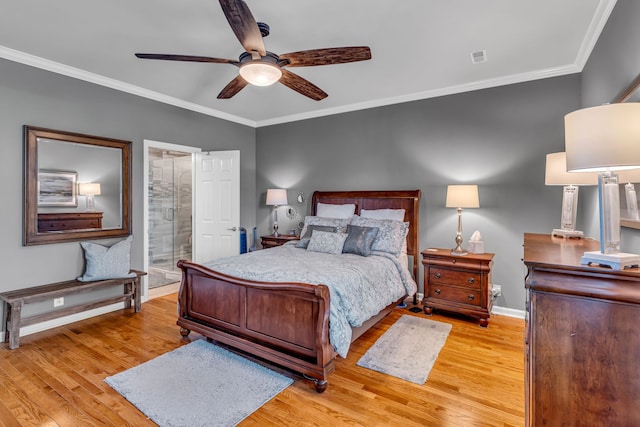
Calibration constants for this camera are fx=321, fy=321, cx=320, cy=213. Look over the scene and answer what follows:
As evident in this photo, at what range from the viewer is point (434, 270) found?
374 cm

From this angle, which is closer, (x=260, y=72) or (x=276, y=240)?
(x=260, y=72)

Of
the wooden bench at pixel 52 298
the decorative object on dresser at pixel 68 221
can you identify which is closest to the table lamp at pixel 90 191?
the decorative object on dresser at pixel 68 221

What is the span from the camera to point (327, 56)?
7.86 feet

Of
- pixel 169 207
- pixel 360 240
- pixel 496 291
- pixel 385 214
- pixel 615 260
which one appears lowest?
pixel 496 291

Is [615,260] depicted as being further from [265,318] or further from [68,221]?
[68,221]

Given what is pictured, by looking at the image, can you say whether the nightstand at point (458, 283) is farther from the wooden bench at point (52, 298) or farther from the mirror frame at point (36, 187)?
the mirror frame at point (36, 187)

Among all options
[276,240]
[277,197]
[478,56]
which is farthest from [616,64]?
[276,240]

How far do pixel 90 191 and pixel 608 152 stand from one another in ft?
15.0

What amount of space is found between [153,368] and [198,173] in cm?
311

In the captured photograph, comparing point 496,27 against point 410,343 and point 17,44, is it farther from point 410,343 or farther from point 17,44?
point 17,44

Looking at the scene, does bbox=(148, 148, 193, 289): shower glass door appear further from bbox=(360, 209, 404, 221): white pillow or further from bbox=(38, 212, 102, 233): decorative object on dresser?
bbox=(360, 209, 404, 221): white pillow

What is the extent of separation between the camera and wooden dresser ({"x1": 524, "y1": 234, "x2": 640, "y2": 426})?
1111 mm

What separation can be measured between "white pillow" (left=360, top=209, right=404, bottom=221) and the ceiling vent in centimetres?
185

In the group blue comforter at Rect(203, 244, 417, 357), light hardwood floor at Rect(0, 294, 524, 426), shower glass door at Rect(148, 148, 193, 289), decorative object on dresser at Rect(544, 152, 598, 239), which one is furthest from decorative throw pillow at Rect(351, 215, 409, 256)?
shower glass door at Rect(148, 148, 193, 289)
